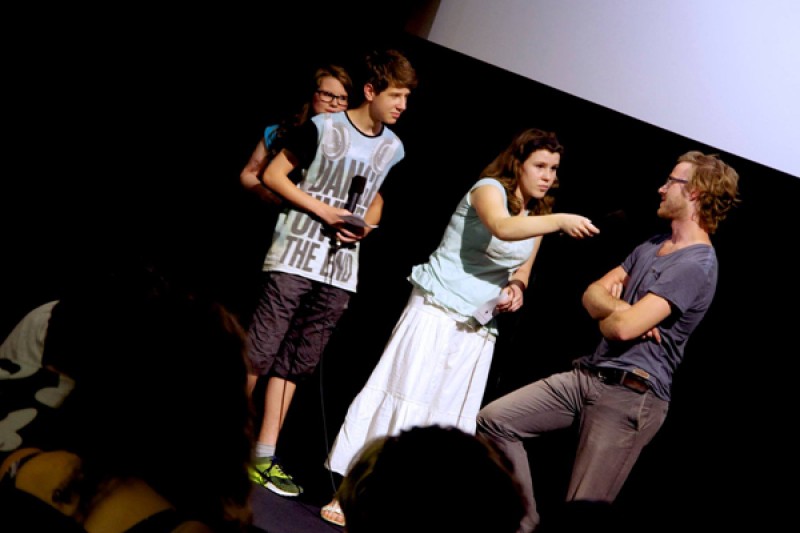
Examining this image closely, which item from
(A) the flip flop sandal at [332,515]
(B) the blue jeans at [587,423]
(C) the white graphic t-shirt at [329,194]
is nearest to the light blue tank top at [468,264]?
(C) the white graphic t-shirt at [329,194]

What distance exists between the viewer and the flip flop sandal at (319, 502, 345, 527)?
2.79m

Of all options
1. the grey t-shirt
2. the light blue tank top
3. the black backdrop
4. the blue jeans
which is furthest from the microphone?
the grey t-shirt

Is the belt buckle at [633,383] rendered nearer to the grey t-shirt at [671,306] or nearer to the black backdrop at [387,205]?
the grey t-shirt at [671,306]

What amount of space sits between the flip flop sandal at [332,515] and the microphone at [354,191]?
1121 millimetres

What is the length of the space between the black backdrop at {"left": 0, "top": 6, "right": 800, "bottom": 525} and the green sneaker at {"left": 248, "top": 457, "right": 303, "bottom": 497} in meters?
0.25

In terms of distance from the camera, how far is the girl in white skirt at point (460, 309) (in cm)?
291

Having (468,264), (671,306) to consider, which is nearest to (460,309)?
(468,264)

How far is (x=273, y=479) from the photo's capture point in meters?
2.88

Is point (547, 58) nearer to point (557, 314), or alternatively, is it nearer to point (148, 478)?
point (557, 314)

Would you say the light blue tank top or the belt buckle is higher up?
the light blue tank top

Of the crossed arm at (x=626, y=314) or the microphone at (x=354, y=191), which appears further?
the microphone at (x=354, y=191)

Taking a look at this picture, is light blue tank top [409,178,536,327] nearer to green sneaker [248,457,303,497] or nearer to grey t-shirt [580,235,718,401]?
grey t-shirt [580,235,718,401]

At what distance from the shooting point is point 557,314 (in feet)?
12.5

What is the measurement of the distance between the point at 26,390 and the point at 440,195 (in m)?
2.30
